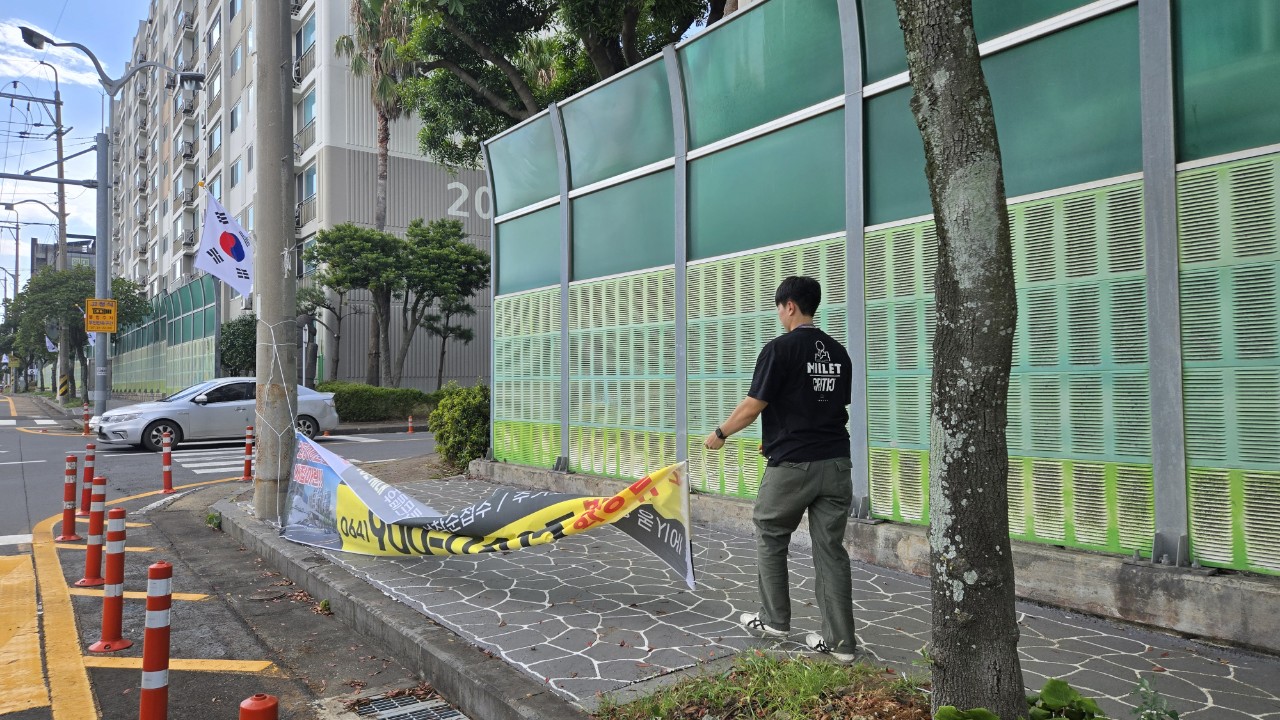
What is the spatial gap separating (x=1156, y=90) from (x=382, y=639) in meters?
5.65

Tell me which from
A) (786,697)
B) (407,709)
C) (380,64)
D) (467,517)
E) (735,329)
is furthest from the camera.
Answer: (380,64)

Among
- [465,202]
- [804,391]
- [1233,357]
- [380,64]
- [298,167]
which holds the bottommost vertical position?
[804,391]

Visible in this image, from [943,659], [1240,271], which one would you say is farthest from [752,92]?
[943,659]

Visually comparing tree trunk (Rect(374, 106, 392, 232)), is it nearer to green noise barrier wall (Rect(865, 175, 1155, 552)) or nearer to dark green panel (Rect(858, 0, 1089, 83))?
dark green panel (Rect(858, 0, 1089, 83))

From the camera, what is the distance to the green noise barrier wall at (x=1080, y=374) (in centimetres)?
502

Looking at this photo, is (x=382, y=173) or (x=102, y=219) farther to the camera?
(x=382, y=173)

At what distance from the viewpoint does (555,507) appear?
537 cm

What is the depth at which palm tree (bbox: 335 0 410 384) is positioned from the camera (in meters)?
18.0

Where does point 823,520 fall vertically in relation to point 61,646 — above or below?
above

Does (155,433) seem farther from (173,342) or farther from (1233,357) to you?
(173,342)

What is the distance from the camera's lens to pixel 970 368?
113 inches

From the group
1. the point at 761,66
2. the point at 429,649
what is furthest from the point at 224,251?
the point at 429,649

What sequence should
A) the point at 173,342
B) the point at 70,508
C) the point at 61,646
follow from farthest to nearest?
the point at 173,342 < the point at 70,508 < the point at 61,646

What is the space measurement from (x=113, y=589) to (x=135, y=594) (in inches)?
65.8
